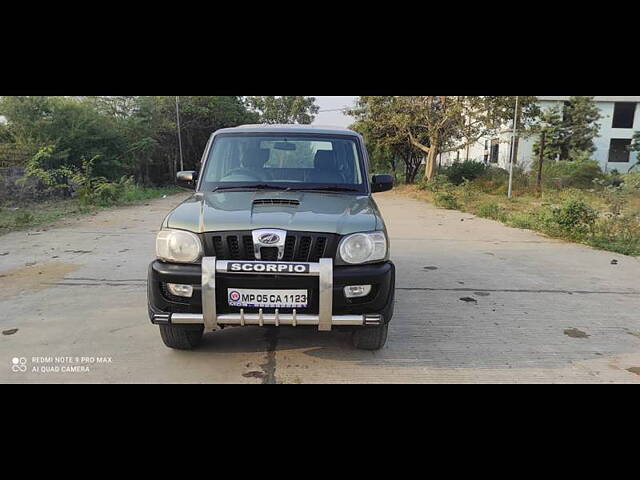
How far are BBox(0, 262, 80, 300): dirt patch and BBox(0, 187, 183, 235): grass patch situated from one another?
3665mm

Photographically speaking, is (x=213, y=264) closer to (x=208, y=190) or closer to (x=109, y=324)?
(x=208, y=190)

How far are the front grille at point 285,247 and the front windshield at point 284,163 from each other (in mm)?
1012

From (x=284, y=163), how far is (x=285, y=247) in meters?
1.42

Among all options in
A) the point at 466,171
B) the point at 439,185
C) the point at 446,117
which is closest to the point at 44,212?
the point at 439,185

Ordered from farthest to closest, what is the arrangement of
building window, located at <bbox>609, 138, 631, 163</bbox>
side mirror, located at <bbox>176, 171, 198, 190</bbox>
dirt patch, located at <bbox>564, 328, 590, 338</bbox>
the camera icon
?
building window, located at <bbox>609, 138, 631, 163</bbox> < side mirror, located at <bbox>176, 171, 198, 190</bbox> < dirt patch, located at <bbox>564, 328, 590, 338</bbox> < the camera icon

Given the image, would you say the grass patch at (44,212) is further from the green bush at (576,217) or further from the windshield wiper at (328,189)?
the green bush at (576,217)

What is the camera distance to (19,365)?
327cm

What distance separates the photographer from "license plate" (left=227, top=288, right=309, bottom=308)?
2.95 metres

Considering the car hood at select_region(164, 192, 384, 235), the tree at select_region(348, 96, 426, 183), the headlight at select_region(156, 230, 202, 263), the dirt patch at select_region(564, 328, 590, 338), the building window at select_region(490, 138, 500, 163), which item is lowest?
the dirt patch at select_region(564, 328, 590, 338)

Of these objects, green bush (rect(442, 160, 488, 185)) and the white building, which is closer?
green bush (rect(442, 160, 488, 185))

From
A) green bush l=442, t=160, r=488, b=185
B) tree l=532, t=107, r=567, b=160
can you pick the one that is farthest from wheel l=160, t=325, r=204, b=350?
tree l=532, t=107, r=567, b=160

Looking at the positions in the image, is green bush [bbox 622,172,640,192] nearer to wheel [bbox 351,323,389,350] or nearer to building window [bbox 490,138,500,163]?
wheel [bbox 351,323,389,350]

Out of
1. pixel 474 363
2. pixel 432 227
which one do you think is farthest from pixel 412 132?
pixel 474 363

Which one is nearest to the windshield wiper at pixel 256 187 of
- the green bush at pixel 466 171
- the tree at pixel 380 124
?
the tree at pixel 380 124
